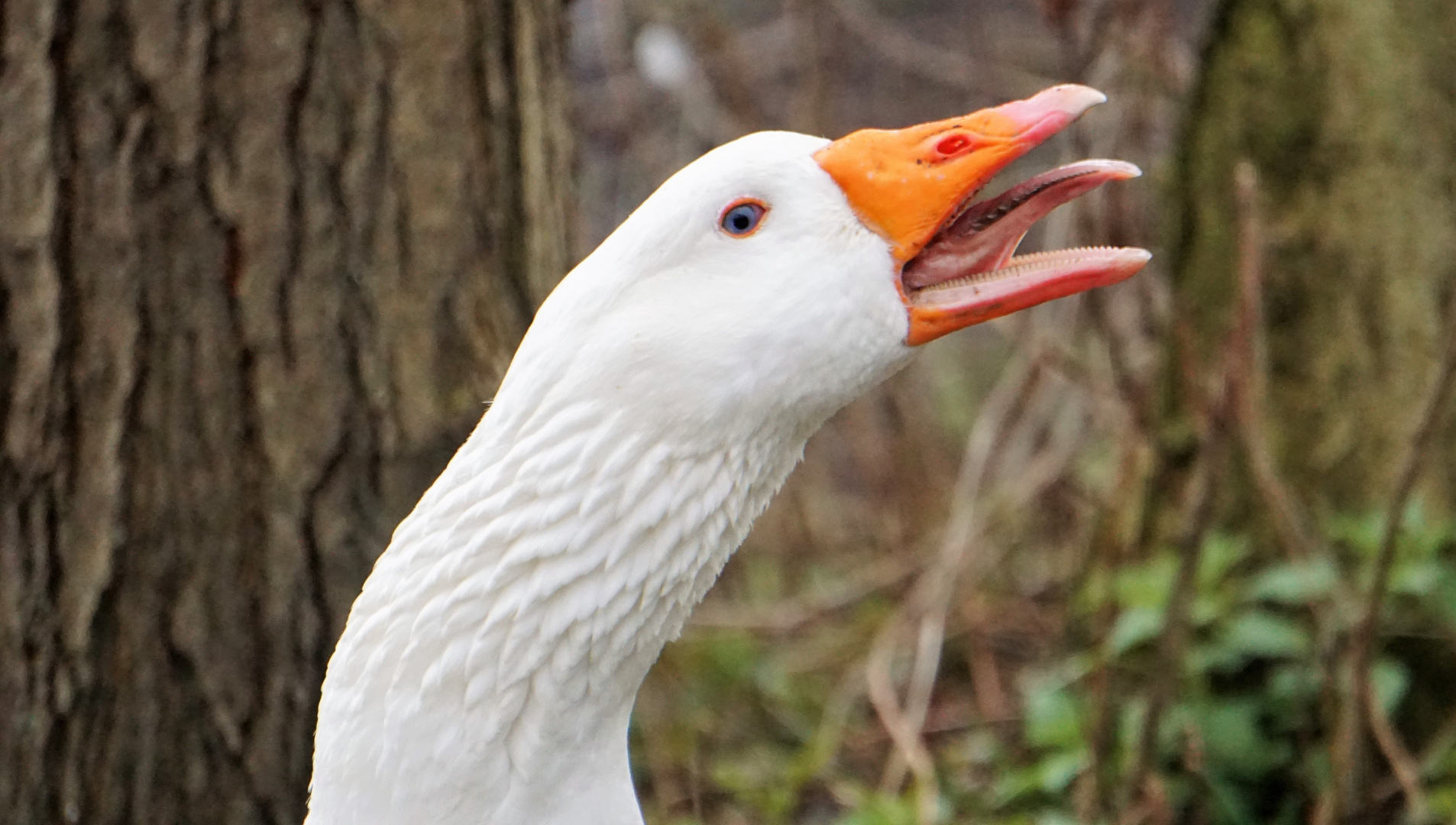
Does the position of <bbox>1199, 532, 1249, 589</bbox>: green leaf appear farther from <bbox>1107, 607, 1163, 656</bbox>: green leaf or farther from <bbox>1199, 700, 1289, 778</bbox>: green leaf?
<bbox>1199, 700, 1289, 778</bbox>: green leaf

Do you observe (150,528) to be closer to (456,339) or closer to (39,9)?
(456,339)

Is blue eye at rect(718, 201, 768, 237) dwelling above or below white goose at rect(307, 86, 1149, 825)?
above

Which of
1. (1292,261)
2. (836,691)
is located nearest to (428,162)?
(1292,261)

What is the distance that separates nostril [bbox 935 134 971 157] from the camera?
5.03 ft

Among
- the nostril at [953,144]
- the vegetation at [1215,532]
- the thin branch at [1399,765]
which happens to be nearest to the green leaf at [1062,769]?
the vegetation at [1215,532]

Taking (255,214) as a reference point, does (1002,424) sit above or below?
below

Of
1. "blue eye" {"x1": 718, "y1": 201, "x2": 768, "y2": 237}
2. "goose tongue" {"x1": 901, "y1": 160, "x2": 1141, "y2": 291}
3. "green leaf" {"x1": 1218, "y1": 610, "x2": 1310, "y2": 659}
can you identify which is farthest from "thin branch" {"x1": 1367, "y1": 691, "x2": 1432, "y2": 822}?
"blue eye" {"x1": 718, "y1": 201, "x2": 768, "y2": 237}

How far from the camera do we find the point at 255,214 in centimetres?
215

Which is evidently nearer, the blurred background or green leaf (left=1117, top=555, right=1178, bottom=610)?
the blurred background

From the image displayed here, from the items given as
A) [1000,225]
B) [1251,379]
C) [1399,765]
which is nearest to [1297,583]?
[1399,765]

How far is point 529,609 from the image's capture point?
1.48 metres

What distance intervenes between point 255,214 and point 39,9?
450 millimetres

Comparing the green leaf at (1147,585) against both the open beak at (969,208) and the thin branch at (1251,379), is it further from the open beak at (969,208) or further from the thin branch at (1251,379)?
the open beak at (969,208)

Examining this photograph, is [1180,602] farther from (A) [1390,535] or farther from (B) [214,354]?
(B) [214,354]
